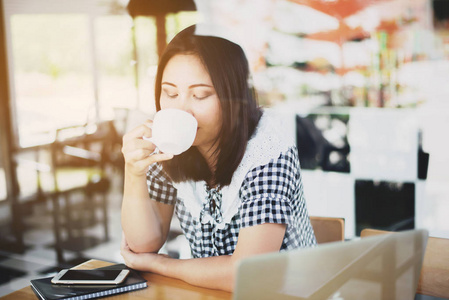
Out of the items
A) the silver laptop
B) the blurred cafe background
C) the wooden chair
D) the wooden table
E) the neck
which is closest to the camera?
the silver laptop

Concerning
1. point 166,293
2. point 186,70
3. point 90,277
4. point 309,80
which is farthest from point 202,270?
point 309,80

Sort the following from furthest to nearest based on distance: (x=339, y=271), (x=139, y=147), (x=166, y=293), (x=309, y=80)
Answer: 1. (x=309, y=80)
2. (x=139, y=147)
3. (x=166, y=293)
4. (x=339, y=271)

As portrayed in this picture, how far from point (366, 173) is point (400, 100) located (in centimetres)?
31

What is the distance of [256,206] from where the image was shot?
858 mm

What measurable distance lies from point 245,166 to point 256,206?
113 millimetres

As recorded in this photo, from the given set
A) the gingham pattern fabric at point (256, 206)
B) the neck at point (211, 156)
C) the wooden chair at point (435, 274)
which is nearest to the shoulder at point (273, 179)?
the gingham pattern fabric at point (256, 206)

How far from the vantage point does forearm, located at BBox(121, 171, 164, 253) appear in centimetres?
99

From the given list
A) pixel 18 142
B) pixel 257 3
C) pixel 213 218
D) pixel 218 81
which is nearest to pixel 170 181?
pixel 213 218

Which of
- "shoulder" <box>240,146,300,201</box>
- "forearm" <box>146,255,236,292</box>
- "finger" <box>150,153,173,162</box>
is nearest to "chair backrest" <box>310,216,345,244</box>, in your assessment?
"shoulder" <box>240,146,300,201</box>

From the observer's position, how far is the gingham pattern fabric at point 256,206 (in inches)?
33.7

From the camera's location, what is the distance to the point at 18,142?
2.83 meters

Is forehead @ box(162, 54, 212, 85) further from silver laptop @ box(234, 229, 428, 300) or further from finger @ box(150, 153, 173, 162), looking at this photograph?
silver laptop @ box(234, 229, 428, 300)

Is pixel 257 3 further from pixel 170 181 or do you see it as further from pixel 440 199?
pixel 440 199

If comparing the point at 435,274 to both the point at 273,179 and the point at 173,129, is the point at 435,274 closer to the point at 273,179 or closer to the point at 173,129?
the point at 273,179
